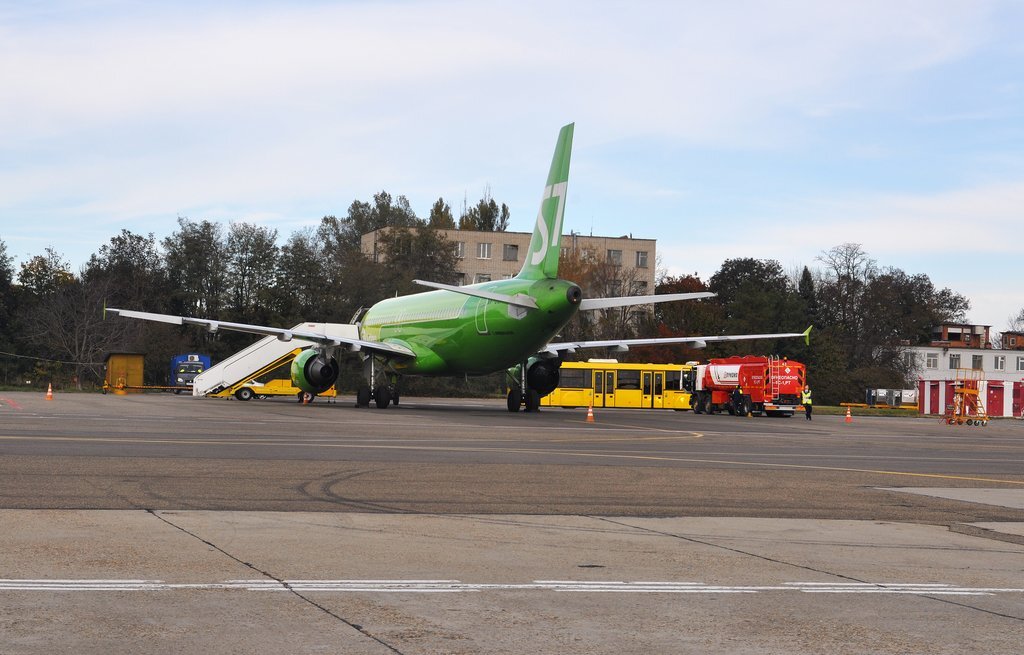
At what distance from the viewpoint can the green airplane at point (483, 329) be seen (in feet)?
121

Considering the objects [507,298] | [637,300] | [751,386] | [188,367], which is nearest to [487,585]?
[637,300]

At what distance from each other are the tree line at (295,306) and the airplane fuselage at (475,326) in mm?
32328

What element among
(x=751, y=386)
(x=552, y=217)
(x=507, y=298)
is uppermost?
(x=552, y=217)

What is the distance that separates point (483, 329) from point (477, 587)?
31.6 meters

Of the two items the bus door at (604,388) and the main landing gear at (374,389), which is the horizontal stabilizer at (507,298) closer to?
the main landing gear at (374,389)

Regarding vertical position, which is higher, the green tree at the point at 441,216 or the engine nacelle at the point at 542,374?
the green tree at the point at 441,216

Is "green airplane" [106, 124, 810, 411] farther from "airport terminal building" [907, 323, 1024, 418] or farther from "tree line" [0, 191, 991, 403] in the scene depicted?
"airport terminal building" [907, 323, 1024, 418]

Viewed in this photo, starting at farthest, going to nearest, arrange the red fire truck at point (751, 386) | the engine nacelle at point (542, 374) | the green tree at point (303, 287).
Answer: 1. the green tree at point (303, 287)
2. the red fire truck at point (751, 386)
3. the engine nacelle at point (542, 374)

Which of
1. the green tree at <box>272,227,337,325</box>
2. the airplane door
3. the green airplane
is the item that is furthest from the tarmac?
the green tree at <box>272,227,337,325</box>

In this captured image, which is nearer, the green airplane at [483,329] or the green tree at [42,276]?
the green airplane at [483,329]

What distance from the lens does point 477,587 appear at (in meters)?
8.10

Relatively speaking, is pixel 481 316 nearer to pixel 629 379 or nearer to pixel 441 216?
pixel 629 379

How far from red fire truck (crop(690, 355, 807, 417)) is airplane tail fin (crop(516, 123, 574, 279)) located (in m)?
17.7

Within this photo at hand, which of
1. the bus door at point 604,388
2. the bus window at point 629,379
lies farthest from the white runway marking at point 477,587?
the bus window at point 629,379
